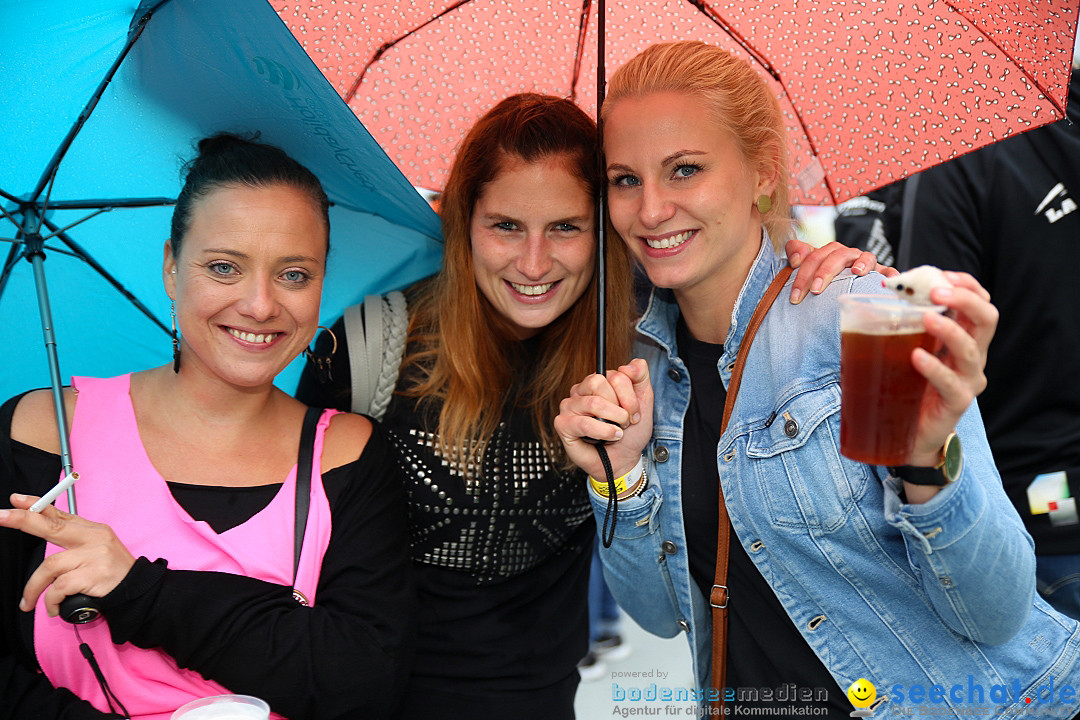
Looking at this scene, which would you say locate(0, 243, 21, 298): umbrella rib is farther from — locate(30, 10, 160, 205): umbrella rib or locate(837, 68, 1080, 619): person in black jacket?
locate(837, 68, 1080, 619): person in black jacket

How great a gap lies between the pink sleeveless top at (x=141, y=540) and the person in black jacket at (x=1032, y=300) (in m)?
2.04

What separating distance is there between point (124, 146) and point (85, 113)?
0.14m

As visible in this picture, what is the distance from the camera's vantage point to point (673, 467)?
2.25 m

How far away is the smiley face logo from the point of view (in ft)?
6.57

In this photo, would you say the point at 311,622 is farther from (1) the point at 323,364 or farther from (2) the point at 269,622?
(1) the point at 323,364

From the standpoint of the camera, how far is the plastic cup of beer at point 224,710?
5.33 ft

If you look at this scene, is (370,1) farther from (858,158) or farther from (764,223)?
(858,158)

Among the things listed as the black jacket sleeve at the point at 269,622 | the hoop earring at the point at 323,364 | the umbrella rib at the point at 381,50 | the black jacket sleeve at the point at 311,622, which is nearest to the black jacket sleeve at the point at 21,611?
the black jacket sleeve at the point at 269,622

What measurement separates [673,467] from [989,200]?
1469 mm

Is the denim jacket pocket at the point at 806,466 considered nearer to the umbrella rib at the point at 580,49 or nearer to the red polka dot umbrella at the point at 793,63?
the red polka dot umbrella at the point at 793,63

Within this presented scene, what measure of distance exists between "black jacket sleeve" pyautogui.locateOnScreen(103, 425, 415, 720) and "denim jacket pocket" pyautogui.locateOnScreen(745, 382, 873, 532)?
901 millimetres

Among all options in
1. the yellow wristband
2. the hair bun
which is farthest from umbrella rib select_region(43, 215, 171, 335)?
the yellow wristband

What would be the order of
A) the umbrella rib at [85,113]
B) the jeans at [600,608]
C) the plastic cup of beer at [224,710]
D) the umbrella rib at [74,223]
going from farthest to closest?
the jeans at [600,608] < the umbrella rib at [74,223] < the umbrella rib at [85,113] < the plastic cup of beer at [224,710]

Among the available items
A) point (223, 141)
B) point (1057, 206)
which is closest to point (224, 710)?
point (223, 141)
